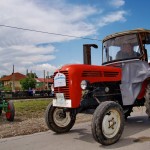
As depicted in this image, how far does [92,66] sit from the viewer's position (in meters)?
8.23

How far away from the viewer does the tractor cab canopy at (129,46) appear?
909cm

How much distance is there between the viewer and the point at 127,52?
9.17m

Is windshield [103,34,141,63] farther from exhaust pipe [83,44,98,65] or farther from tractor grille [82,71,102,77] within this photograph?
tractor grille [82,71,102,77]

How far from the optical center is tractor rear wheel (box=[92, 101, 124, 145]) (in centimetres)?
696

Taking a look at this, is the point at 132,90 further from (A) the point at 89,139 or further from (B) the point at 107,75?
(A) the point at 89,139

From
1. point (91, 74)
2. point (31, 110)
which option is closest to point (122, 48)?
point (91, 74)

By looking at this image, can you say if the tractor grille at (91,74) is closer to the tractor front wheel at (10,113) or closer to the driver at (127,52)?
the driver at (127,52)

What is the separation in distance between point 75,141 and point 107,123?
995 millimetres

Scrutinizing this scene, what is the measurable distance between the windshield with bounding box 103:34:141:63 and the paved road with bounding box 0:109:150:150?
6.85 feet

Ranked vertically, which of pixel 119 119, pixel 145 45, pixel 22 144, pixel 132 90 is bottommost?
pixel 22 144

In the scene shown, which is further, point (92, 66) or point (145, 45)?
point (145, 45)

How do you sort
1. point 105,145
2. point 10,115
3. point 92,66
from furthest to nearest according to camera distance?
point 10,115
point 92,66
point 105,145

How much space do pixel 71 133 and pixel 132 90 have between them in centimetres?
204

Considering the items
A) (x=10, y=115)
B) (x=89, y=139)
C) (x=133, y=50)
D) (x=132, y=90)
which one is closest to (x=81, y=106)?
(x=89, y=139)
